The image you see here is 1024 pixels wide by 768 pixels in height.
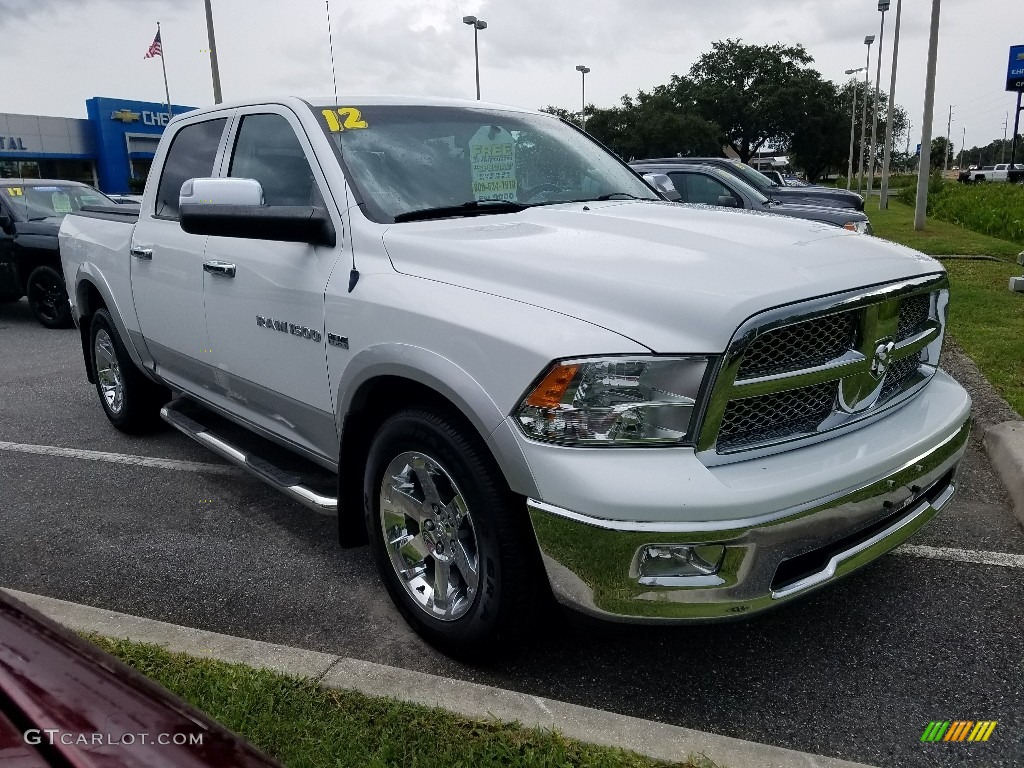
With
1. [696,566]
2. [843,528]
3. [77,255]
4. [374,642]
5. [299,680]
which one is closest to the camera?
[696,566]

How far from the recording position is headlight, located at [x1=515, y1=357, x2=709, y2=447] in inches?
91.3

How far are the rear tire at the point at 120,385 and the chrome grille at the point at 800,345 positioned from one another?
13.3 ft

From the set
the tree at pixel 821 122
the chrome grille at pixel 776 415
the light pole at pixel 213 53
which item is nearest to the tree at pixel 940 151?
the tree at pixel 821 122

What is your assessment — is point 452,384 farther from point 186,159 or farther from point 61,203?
point 61,203

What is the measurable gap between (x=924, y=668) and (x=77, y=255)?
519 centimetres

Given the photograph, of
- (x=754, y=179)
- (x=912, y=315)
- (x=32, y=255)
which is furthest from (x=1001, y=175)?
(x=912, y=315)

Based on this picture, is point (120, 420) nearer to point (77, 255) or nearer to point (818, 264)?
point (77, 255)

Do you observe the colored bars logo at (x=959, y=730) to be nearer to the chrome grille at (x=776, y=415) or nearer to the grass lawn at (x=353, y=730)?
the grass lawn at (x=353, y=730)

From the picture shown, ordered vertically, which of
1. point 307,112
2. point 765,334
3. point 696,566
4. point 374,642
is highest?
point 307,112

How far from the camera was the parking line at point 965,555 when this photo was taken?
356 cm

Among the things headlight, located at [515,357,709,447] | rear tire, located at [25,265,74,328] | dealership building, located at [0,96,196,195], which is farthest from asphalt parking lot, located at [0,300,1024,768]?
dealership building, located at [0,96,196,195]

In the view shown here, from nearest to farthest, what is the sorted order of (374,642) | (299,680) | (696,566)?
(696,566)
(299,680)
(374,642)

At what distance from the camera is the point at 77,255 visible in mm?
5484

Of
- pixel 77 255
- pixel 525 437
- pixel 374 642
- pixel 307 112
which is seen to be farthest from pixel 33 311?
pixel 525 437
